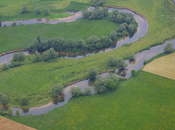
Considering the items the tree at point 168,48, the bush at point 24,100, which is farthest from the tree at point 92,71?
the tree at point 168,48

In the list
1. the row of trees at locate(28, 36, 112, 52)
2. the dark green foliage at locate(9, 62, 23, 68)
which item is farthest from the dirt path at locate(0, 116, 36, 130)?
the row of trees at locate(28, 36, 112, 52)

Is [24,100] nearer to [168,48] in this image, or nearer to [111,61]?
[111,61]

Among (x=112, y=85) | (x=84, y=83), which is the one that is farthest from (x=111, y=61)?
(x=84, y=83)

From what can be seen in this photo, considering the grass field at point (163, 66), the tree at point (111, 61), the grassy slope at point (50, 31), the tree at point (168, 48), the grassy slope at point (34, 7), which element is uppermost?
the grassy slope at point (34, 7)

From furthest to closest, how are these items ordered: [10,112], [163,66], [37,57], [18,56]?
[18,56] → [37,57] → [163,66] → [10,112]

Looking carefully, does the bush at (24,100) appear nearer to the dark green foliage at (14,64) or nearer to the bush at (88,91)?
the dark green foliage at (14,64)

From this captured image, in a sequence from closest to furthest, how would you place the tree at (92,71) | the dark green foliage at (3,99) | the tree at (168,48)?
the dark green foliage at (3,99) → the tree at (92,71) → the tree at (168,48)
